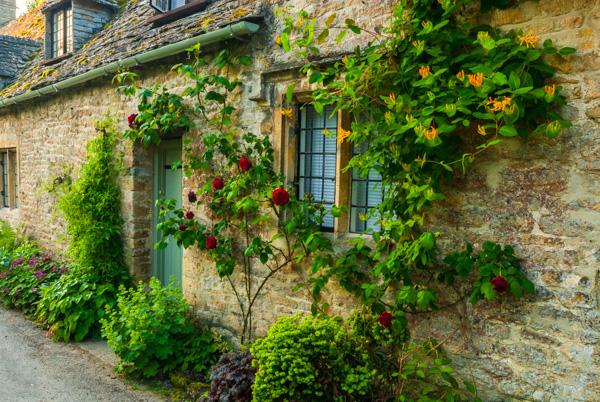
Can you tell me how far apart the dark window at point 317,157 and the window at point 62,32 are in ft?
19.7

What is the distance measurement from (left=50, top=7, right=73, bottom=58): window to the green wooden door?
141 inches

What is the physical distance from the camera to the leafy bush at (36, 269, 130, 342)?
5605mm

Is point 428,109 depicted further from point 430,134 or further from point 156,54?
point 156,54

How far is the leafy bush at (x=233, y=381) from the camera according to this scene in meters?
3.58

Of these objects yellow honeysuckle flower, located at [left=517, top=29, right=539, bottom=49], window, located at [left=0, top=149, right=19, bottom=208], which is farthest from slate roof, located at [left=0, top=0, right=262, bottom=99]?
yellow honeysuckle flower, located at [left=517, top=29, right=539, bottom=49]

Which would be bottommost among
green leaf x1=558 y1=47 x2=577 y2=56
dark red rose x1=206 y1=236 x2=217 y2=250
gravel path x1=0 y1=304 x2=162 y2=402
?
gravel path x1=0 y1=304 x2=162 y2=402

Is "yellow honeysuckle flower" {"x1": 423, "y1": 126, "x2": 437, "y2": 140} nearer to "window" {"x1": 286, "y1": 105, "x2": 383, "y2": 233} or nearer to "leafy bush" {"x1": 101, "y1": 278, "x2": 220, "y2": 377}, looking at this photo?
"window" {"x1": 286, "y1": 105, "x2": 383, "y2": 233}

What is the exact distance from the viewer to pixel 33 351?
205 inches

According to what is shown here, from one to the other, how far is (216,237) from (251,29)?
2.13m

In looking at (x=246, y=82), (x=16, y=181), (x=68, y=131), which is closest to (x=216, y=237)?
(x=246, y=82)

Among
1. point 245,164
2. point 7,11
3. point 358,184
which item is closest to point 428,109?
point 358,184

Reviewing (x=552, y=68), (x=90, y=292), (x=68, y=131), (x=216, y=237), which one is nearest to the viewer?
(x=552, y=68)

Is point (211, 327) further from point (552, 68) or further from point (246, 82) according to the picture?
point (552, 68)

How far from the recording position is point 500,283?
9.35 ft
